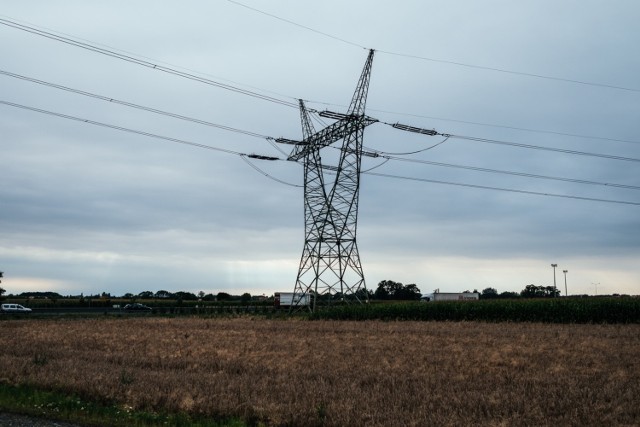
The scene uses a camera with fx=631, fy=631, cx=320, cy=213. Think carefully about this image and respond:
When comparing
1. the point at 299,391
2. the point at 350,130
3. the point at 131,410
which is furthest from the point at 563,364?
the point at 350,130

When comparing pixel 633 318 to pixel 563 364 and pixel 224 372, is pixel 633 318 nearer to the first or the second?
pixel 563 364

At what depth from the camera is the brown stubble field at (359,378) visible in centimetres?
1382

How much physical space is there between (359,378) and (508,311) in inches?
1655

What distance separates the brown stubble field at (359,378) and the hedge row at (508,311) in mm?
22708

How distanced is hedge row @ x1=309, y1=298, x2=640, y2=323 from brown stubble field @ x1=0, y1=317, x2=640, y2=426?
2271 cm

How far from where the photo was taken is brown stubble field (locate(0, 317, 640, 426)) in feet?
45.3

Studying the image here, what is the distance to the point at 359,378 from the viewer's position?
62.3 ft

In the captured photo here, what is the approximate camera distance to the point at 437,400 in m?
15.1

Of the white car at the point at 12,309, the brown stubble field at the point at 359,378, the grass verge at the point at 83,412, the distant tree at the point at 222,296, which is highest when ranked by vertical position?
the distant tree at the point at 222,296

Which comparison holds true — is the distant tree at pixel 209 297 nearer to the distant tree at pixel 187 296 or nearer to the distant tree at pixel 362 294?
the distant tree at pixel 187 296

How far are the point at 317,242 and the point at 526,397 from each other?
132ft

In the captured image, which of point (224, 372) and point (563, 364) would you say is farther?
point (563, 364)

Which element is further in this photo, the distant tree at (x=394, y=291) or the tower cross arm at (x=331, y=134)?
the distant tree at (x=394, y=291)

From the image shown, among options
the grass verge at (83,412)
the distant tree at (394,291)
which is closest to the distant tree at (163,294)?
the distant tree at (394,291)
